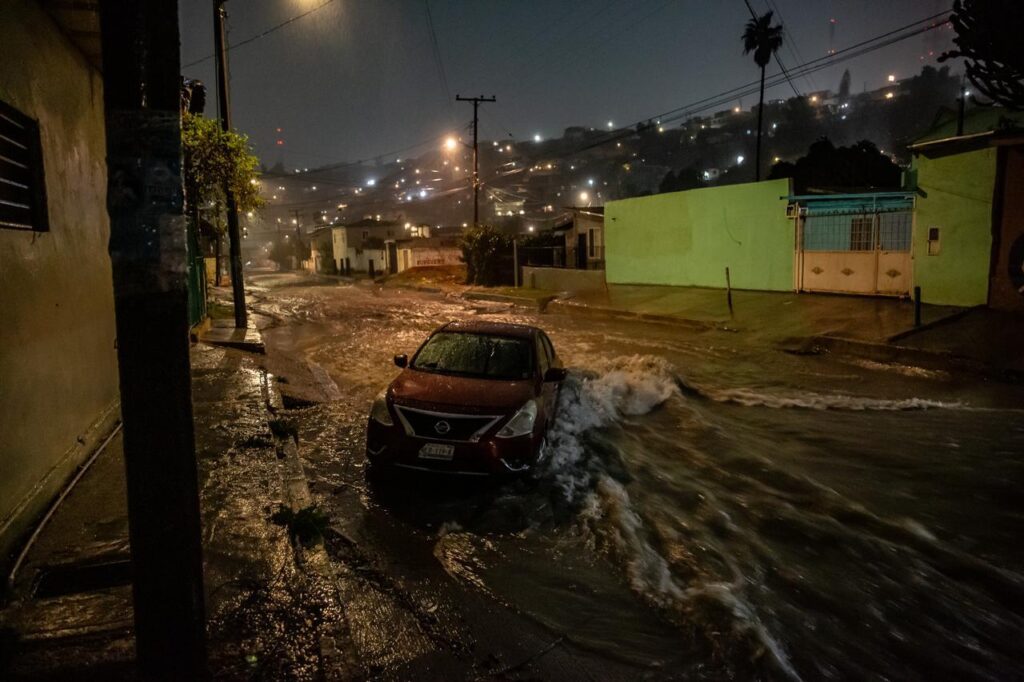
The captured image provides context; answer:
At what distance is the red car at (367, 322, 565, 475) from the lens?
6000 millimetres

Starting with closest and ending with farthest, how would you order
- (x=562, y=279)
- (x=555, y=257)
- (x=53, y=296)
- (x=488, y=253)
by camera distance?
(x=53, y=296)
(x=562, y=279)
(x=555, y=257)
(x=488, y=253)

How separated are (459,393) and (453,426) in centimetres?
49

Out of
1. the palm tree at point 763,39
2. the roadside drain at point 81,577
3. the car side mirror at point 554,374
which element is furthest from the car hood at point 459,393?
the palm tree at point 763,39

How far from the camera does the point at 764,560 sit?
5.15 m

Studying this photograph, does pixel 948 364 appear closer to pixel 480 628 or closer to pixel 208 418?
pixel 480 628

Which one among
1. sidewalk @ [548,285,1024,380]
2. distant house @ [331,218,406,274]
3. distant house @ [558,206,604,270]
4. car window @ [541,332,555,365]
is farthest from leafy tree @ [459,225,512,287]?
car window @ [541,332,555,365]

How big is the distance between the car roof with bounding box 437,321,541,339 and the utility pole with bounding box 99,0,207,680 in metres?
5.22

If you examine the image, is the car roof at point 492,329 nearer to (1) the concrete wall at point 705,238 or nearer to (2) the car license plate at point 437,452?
(2) the car license plate at point 437,452

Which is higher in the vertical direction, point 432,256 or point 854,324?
point 432,256

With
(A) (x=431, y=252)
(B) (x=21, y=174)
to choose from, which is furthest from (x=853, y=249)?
(A) (x=431, y=252)

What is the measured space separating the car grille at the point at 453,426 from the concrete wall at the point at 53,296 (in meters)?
2.98

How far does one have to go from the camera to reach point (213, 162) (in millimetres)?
12938

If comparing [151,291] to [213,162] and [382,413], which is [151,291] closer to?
[382,413]

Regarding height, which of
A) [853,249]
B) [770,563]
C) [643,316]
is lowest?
[770,563]
